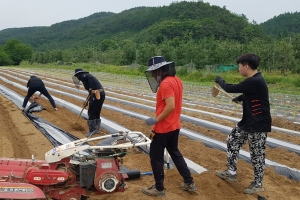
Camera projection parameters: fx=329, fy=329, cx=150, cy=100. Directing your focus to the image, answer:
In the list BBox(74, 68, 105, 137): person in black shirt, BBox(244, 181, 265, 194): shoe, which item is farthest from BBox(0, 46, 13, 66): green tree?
BBox(244, 181, 265, 194): shoe

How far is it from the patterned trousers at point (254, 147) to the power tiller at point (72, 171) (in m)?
1.35

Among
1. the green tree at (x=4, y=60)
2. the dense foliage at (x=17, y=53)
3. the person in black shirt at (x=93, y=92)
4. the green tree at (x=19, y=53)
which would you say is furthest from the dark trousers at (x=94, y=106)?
the green tree at (x=19, y=53)

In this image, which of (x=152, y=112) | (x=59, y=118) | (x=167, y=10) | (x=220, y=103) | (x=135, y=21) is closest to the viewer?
(x=59, y=118)

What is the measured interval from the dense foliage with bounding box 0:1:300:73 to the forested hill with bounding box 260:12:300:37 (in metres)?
0.51

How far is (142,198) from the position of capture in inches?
153

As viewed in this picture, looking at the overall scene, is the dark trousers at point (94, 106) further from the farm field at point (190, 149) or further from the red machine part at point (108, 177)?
the red machine part at point (108, 177)

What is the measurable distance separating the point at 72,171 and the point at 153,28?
76926mm

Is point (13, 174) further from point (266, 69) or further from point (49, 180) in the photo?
point (266, 69)

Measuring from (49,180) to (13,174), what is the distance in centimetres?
37

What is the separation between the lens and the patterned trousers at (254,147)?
4047mm

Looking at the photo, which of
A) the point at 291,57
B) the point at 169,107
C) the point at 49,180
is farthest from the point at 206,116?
the point at 291,57

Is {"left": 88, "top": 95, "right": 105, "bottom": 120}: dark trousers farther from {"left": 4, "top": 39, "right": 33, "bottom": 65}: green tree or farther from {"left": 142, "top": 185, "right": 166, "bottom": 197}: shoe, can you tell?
{"left": 4, "top": 39, "right": 33, "bottom": 65}: green tree

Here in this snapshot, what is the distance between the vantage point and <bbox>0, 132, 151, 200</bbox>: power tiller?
321 cm

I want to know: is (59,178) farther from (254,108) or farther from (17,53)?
(17,53)
